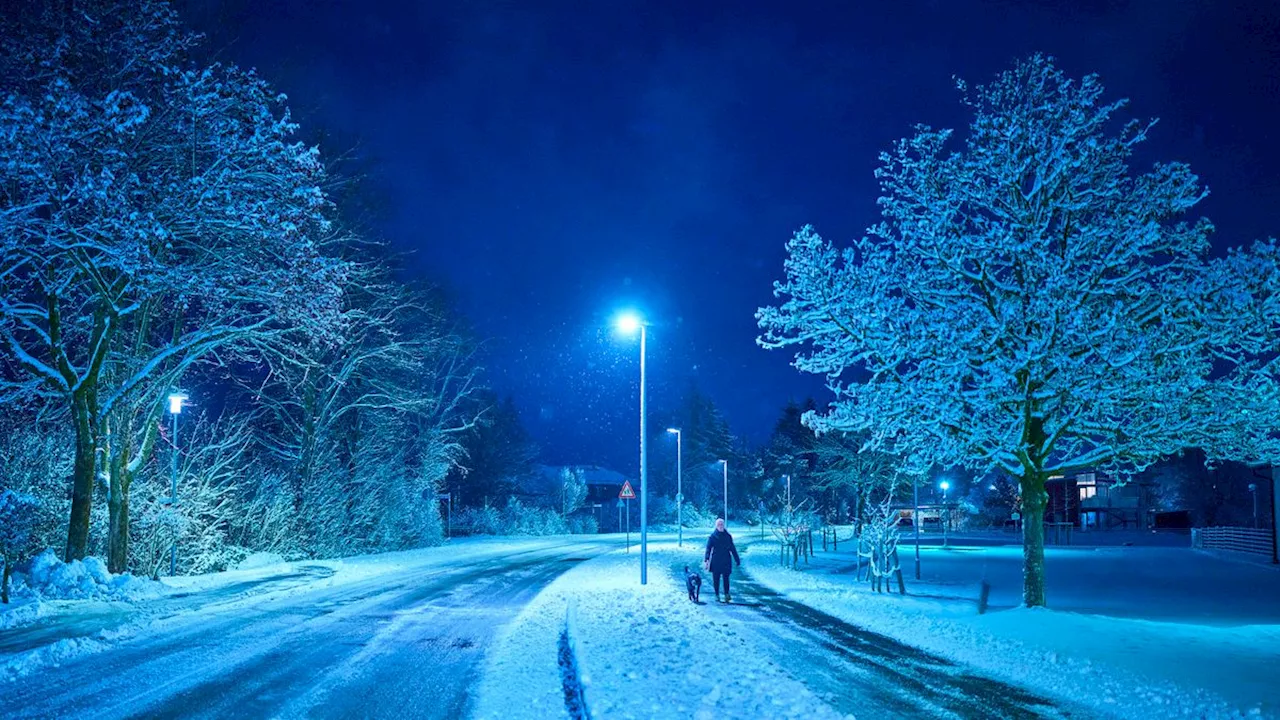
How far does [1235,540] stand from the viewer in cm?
4166

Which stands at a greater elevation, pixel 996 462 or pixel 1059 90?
pixel 1059 90

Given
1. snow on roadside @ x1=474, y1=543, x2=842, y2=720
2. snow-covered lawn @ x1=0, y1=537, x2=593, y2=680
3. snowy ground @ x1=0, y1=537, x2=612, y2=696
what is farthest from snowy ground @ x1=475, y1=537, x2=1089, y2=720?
snow-covered lawn @ x1=0, y1=537, x2=593, y2=680

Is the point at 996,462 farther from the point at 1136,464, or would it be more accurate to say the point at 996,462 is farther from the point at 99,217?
the point at 99,217

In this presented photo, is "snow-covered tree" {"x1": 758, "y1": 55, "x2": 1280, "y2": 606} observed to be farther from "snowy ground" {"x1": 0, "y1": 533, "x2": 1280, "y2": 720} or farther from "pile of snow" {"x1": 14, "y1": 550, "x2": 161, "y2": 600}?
"pile of snow" {"x1": 14, "y1": 550, "x2": 161, "y2": 600}

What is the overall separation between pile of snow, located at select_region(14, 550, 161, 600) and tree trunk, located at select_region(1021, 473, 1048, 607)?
17.0 meters

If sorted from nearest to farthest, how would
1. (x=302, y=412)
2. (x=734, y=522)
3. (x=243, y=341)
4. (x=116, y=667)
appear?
(x=116, y=667) → (x=243, y=341) → (x=302, y=412) → (x=734, y=522)

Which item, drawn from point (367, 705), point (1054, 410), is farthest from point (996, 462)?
point (367, 705)

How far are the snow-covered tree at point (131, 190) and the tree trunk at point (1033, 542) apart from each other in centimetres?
1399

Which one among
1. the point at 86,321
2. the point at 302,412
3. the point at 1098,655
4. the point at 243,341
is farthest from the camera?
the point at 302,412

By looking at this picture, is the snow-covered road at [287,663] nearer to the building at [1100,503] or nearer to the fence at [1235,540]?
the fence at [1235,540]

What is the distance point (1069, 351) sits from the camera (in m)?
12.7

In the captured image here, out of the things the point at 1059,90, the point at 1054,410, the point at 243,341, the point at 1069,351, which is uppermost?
the point at 1059,90

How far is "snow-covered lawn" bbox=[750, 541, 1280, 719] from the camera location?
8.71 metres

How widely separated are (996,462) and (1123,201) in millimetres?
→ 4980
